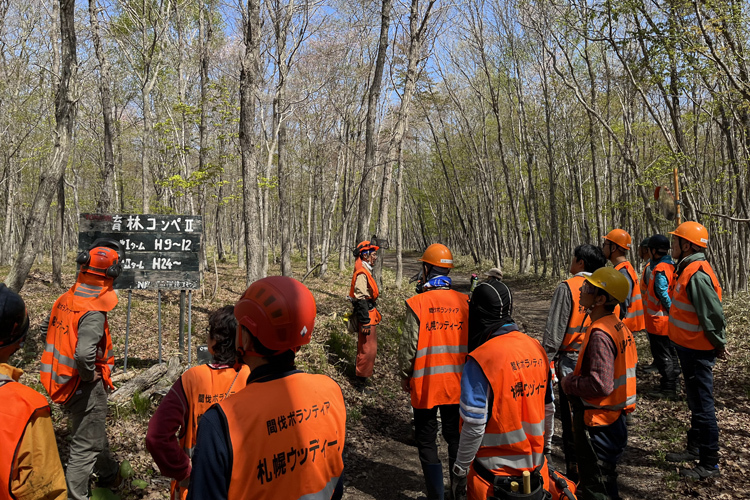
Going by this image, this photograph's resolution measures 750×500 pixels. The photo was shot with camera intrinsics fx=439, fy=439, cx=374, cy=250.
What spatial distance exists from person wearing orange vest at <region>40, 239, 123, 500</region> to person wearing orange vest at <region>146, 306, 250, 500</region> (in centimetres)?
157

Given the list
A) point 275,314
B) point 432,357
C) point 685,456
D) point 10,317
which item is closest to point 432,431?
point 432,357

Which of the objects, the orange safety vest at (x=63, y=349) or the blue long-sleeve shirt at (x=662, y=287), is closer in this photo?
the orange safety vest at (x=63, y=349)

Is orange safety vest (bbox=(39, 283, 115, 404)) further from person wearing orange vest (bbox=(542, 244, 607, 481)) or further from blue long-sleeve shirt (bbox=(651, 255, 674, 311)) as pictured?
blue long-sleeve shirt (bbox=(651, 255, 674, 311))

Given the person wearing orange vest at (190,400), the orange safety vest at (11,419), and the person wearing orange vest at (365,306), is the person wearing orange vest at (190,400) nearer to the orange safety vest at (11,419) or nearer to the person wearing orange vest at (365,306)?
the orange safety vest at (11,419)

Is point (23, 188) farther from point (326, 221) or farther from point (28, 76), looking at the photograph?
point (326, 221)

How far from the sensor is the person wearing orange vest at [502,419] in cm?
248

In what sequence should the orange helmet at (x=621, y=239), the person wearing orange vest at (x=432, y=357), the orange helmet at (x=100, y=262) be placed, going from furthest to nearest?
the orange helmet at (x=621, y=239) → the person wearing orange vest at (x=432, y=357) → the orange helmet at (x=100, y=262)

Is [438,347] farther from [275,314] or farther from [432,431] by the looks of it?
[275,314]

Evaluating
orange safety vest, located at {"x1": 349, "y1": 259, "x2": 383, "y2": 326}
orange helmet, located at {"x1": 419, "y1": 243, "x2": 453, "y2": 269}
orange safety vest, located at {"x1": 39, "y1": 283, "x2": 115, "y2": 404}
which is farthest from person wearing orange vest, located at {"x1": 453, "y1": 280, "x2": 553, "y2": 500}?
orange safety vest, located at {"x1": 349, "y1": 259, "x2": 383, "y2": 326}

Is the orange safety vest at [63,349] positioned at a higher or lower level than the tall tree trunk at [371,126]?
lower

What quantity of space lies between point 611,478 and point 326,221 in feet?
65.8

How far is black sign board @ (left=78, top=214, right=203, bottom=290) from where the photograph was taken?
20.9ft

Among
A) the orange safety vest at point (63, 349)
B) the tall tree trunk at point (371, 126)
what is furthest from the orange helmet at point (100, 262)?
the tall tree trunk at point (371, 126)

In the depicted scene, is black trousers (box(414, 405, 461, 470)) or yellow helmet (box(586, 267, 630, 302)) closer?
yellow helmet (box(586, 267, 630, 302))
